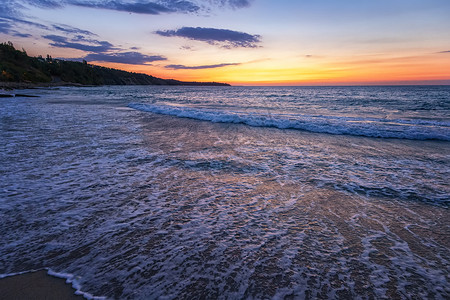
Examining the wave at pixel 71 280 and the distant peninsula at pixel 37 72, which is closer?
the wave at pixel 71 280

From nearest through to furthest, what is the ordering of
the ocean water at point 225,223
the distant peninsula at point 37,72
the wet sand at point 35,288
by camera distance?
the wet sand at point 35,288, the ocean water at point 225,223, the distant peninsula at point 37,72

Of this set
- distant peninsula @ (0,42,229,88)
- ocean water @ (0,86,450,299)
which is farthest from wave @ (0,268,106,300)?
distant peninsula @ (0,42,229,88)

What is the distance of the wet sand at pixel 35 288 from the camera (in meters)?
1.98

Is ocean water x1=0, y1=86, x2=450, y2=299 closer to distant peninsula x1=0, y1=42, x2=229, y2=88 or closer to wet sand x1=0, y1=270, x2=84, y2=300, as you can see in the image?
wet sand x1=0, y1=270, x2=84, y2=300

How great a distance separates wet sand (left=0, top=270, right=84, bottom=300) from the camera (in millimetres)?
1984

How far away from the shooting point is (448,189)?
14.8 feet

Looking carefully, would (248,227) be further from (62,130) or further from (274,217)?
(62,130)

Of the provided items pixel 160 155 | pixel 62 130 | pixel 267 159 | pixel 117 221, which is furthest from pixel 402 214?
pixel 62 130

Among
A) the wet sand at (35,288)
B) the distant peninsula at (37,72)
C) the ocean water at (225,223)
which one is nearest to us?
the wet sand at (35,288)

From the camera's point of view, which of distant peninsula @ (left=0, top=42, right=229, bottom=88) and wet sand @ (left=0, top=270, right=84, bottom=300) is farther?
distant peninsula @ (left=0, top=42, right=229, bottom=88)

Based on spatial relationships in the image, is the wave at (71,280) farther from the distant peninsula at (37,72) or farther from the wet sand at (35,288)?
the distant peninsula at (37,72)

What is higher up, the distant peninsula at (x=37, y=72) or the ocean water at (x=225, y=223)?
the distant peninsula at (x=37, y=72)

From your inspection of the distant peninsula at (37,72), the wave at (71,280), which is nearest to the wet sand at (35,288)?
the wave at (71,280)

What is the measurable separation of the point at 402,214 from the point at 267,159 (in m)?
3.27
